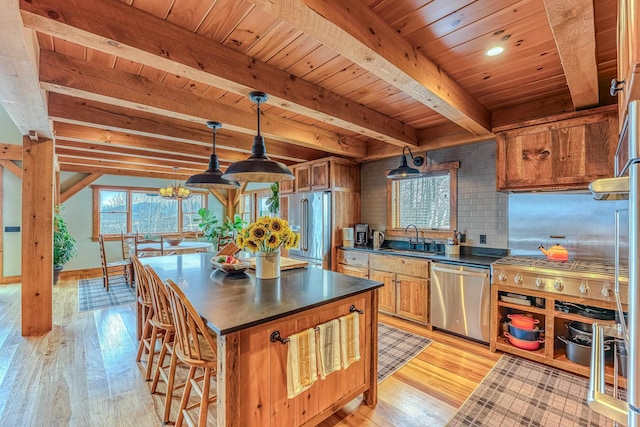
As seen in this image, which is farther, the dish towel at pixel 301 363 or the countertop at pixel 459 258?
the countertop at pixel 459 258

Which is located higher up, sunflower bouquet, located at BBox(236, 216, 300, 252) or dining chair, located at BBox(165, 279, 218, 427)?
sunflower bouquet, located at BBox(236, 216, 300, 252)

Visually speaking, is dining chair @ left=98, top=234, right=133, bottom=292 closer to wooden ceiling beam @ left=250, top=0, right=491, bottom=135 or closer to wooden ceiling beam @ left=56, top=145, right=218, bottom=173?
wooden ceiling beam @ left=56, top=145, right=218, bottom=173

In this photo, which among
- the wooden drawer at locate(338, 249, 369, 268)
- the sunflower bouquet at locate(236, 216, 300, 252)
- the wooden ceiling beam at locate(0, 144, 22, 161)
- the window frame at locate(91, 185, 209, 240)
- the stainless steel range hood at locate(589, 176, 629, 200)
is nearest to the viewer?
the stainless steel range hood at locate(589, 176, 629, 200)

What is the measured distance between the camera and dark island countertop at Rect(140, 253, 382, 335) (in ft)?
4.91

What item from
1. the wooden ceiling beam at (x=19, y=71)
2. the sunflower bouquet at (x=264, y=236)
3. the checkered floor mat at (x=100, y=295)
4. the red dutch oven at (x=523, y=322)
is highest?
the wooden ceiling beam at (x=19, y=71)

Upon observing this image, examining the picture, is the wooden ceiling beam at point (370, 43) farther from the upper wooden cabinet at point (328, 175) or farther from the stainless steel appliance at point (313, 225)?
the stainless steel appliance at point (313, 225)

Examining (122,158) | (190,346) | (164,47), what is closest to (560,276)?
(190,346)

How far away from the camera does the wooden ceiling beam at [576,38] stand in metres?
1.30

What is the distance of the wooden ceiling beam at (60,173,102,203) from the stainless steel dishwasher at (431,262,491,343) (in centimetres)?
723

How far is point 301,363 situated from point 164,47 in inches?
77.7

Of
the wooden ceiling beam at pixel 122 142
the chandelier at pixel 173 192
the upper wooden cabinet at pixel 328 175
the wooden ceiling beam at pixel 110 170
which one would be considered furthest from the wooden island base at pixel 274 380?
the wooden ceiling beam at pixel 110 170

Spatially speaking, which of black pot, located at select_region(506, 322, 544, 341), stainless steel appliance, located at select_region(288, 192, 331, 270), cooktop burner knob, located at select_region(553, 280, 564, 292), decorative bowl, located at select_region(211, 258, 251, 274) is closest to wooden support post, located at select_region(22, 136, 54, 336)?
decorative bowl, located at select_region(211, 258, 251, 274)

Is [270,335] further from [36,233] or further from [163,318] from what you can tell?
[36,233]

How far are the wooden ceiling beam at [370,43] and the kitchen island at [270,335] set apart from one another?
142cm
